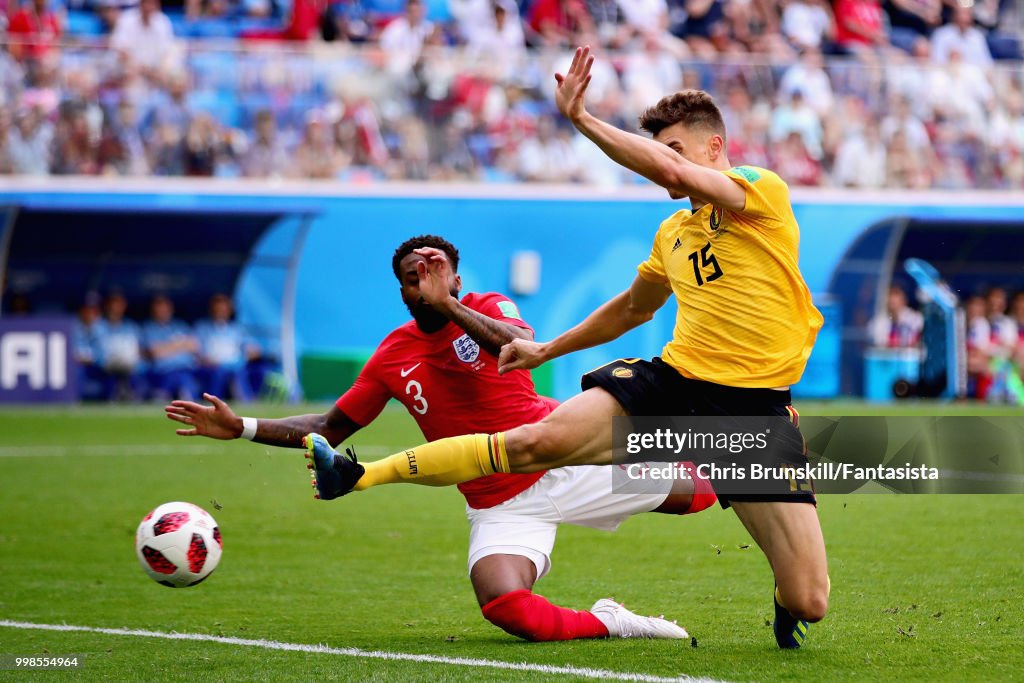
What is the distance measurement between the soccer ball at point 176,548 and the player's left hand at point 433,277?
148 cm

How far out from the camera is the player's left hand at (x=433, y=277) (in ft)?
19.4

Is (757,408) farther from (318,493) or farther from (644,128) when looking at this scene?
(318,493)

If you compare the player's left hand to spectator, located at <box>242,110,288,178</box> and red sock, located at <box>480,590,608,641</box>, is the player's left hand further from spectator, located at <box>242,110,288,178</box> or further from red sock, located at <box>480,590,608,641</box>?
spectator, located at <box>242,110,288,178</box>

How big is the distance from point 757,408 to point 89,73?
Result: 15.3 metres

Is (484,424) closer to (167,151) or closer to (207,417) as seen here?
(207,417)

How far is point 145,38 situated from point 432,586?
14.1 meters

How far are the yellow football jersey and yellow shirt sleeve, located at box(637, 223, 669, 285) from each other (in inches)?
11.9

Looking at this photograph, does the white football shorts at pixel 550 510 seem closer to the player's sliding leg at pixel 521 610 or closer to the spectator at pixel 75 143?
the player's sliding leg at pixel 521 610

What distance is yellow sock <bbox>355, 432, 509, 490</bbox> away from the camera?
5.57 m

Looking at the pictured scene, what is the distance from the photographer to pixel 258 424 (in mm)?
6336

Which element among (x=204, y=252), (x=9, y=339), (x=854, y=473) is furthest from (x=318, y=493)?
(x=204, y=252)

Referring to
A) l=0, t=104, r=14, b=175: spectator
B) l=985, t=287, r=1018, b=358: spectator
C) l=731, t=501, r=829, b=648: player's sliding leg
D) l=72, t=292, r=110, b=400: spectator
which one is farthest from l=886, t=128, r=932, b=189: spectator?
l=731, t=501, r=829, b=648: player's sliding leg

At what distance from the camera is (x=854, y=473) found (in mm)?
8445

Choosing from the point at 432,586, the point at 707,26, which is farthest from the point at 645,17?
the point at 432,586
